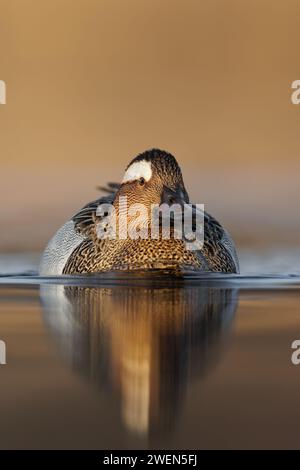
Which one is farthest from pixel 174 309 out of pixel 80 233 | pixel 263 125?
pixel 263 125

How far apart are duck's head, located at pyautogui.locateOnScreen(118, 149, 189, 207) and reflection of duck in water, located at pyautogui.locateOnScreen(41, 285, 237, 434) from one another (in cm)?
228

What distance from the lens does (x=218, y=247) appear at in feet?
30.7

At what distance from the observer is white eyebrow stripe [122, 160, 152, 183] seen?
916 cm

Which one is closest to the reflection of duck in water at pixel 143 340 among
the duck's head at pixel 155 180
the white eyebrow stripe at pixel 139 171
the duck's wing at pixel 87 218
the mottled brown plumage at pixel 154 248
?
the mottled brown plumage at pixel 154 248

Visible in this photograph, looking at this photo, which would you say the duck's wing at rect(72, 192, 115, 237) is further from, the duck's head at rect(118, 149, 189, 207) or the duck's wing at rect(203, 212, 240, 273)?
the duck's wing at rect(203, 212, 240, 273)

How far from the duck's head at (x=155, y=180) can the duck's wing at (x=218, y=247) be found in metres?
0.53

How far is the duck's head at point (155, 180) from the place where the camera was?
900cm

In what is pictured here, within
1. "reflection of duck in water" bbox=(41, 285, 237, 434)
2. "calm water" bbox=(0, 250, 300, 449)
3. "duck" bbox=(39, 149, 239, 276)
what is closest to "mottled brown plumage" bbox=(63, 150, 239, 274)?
"duck" bbox=(39, 149, 239, 276)

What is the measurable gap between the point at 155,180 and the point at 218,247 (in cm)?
87

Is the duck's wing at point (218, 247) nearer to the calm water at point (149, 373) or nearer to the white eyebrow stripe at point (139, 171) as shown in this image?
the white eyebrow stripe at point (139, 171)

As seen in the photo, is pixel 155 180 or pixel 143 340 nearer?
pixel 143 340

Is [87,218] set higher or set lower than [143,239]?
higher

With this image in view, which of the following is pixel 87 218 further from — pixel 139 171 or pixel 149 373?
pixel 149 373

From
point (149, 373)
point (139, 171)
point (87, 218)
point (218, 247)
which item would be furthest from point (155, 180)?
point (149, 373)
